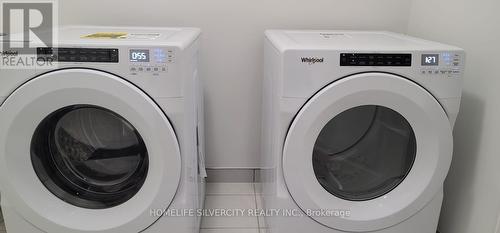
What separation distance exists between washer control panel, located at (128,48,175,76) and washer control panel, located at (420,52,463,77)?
0.70 m

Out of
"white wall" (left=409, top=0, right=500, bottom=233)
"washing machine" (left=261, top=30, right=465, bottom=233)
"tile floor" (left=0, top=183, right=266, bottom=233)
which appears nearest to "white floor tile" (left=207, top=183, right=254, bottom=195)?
"tile floor" (left=0, top=183, right=266, bottom=233)

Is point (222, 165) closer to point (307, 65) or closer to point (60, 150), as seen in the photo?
point (60, 150)

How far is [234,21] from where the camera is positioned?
161cm

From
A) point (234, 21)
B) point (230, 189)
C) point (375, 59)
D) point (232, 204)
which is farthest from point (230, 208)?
point (375, 59)

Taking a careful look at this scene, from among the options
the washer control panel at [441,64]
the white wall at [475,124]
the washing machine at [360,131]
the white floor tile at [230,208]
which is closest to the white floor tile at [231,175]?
the white floor tile at [230,208]

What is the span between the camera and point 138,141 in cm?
113

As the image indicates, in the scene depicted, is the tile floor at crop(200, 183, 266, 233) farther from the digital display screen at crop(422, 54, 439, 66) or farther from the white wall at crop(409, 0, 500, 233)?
the digital display screen at crop(422, 54, 439, 66)

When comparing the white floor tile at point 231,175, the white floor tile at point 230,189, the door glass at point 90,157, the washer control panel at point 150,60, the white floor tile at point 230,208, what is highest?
the washer control panel at point 150,60

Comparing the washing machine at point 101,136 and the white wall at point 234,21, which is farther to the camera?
the white wall at point 234,21

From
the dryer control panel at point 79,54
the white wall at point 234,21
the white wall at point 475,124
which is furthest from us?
the white wall at point 234,21

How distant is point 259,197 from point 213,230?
314 mm

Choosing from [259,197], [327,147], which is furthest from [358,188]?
[259,197]

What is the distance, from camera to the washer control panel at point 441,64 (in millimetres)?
1069

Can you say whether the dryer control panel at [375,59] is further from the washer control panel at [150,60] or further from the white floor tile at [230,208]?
the white floor tile at [230,208]
